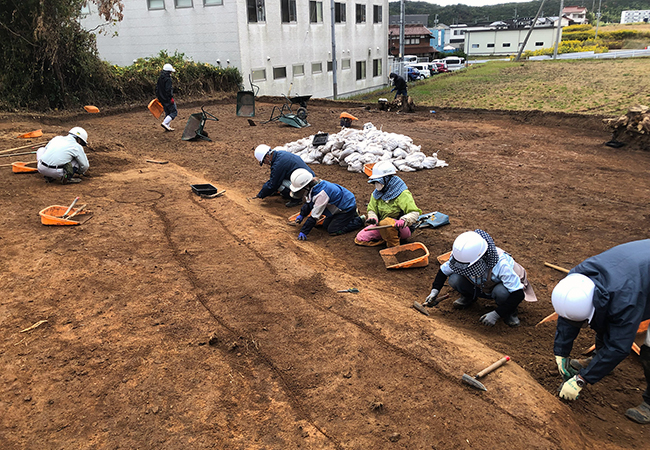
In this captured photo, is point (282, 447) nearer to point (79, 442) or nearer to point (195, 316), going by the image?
point (79, 442)

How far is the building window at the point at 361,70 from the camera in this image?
3064 cm

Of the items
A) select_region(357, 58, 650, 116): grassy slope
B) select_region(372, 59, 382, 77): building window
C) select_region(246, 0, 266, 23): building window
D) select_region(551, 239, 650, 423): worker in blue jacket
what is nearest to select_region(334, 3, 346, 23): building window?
select_region(357, 58, 650, 116): grassy slope

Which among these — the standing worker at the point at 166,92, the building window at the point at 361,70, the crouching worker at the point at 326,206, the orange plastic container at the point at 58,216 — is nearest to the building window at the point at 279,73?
the building window at the point at 361,70

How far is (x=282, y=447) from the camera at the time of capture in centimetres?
270

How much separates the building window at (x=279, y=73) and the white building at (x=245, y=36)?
0.16 feet

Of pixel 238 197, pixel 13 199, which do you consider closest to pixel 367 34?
pixel 238 197

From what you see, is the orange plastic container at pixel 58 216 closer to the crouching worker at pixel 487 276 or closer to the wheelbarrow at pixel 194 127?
the crouching worker at pixel 487 276

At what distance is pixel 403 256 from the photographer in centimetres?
595

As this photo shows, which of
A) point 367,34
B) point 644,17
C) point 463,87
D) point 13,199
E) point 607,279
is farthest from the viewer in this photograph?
point 644,17

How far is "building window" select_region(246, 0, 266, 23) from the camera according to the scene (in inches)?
782

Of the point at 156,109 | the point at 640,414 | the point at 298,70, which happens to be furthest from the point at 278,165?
the point at 298,70

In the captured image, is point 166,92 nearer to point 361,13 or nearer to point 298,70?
point 298,70

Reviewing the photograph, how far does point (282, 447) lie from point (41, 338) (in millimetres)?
2293

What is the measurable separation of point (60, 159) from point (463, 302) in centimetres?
683
